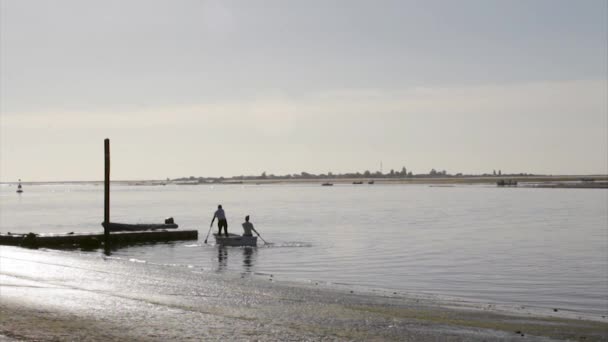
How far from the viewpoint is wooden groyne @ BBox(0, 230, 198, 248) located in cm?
3641

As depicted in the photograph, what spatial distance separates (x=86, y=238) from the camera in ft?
127

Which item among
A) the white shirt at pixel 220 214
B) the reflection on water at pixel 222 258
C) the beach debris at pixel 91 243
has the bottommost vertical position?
the reflection on water at pixel 222 258

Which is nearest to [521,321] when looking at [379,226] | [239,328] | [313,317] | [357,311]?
[357,311]

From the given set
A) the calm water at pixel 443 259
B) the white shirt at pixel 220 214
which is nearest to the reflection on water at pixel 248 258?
the calm water at pixel 443 259

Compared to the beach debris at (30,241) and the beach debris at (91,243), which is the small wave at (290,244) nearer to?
the beach debris at (91,243)

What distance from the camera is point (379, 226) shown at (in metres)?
55.7

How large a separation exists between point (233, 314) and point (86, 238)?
25.2 metres

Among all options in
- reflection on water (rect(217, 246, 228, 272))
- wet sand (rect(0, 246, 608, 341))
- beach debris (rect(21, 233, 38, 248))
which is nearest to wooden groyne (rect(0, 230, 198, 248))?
beach debris (rect(21, 233, 38, 248))

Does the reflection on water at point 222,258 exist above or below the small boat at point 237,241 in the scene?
below

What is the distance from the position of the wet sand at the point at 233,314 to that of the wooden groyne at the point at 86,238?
46.8 feet

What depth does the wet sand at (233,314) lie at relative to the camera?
44.4 feet

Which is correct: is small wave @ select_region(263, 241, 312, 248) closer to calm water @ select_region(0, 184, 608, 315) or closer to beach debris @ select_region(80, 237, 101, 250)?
calm water @ select_region(0, 184, 608, 315)

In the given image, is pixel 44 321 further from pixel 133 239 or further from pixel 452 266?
pixel 133 239

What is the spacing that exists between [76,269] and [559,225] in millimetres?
38966
